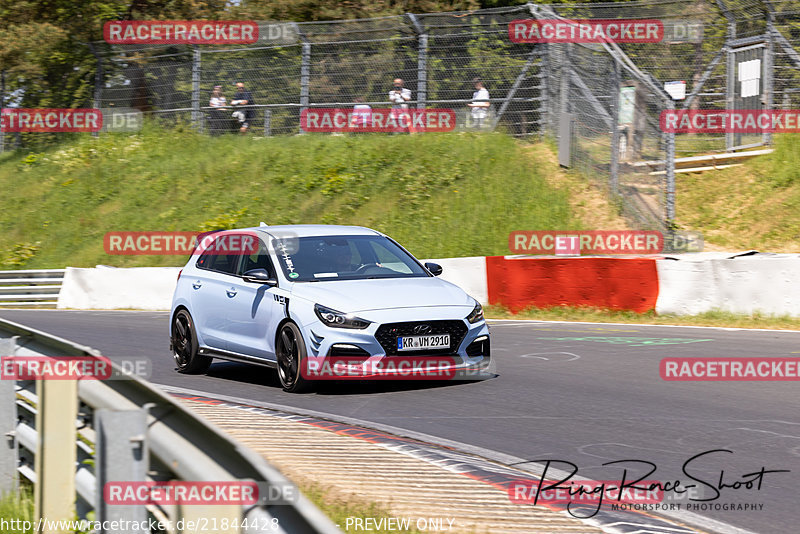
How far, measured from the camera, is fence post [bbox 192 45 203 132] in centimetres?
3166

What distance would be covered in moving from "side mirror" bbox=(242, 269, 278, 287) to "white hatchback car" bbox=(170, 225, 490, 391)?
1 cm

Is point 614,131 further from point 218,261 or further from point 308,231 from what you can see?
point 218,261

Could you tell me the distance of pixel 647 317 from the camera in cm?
1725

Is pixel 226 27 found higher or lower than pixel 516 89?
higher

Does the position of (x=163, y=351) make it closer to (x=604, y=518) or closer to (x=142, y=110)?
(x=604, y=518)

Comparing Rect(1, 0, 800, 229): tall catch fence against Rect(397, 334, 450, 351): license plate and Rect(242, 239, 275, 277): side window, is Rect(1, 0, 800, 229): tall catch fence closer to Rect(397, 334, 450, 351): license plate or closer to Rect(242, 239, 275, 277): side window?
Rect(242, 239, 275, 277): side window

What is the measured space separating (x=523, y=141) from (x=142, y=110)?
13.7 m

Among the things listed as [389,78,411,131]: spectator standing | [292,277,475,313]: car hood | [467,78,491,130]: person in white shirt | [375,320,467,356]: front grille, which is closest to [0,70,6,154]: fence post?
[389,78,411,131]: spectator standing

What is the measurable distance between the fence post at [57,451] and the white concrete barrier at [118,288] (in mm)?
18325

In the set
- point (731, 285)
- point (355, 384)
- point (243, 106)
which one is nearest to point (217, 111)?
point (243, 106)

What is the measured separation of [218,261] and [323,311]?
2420 millimetres

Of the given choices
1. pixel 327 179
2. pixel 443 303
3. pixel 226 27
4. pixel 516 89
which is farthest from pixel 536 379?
pixel 226 27

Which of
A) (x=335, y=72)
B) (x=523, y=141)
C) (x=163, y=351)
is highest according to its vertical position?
(x=335, y=72)

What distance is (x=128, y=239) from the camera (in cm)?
3044
